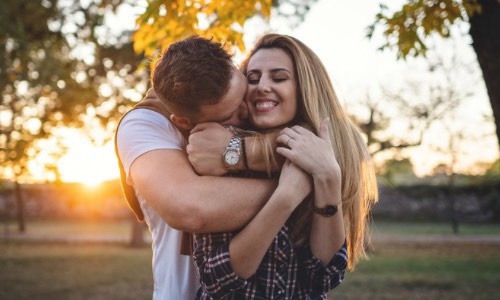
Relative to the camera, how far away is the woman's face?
7.96 feet

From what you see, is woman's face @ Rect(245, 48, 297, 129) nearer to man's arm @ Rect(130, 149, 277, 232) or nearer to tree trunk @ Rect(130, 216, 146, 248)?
man's arm @ Rect(130, 149, 277, 232)

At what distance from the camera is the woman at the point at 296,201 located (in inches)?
78.7

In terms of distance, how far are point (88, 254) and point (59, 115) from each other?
21.5 ft

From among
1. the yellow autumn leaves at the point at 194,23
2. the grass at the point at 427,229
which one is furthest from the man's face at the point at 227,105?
the grass at the point at 427,229

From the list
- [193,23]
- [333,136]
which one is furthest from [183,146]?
[193,23]

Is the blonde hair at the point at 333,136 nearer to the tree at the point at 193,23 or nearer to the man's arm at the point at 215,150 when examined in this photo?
the man's arm at the point at 215,150

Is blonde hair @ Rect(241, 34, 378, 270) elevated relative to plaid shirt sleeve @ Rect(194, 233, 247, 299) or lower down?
elevated

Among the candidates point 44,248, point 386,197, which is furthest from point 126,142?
point 386,197

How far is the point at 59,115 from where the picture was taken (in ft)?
35.3

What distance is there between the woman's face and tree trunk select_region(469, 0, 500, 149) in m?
2.20

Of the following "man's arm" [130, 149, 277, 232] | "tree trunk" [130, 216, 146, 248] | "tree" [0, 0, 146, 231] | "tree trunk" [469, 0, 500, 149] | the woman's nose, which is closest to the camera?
"man's arm" [130, 149, 277, 232]

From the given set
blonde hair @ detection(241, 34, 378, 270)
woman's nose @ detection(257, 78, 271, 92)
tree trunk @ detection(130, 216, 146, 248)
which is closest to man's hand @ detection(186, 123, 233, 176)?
blonde hair @ detection(241, 34, 378, 270)

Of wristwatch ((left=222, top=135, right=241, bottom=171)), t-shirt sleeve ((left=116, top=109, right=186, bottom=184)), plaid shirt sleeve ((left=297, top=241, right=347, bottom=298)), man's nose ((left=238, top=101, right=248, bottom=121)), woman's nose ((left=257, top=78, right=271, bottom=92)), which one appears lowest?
plaid shirt sleeve ((left=297, top=241, right=347, bottom=298))

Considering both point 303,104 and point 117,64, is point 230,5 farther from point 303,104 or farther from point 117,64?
point 117,64
